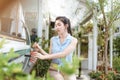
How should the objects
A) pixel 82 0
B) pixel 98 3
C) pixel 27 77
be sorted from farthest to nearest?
pixel 82 0 → pixel 98 3 → pixel 27 77

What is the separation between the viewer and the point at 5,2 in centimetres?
368

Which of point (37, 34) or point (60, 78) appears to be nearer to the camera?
point (60, 78)

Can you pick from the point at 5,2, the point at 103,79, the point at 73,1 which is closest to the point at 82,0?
the point at 73,1

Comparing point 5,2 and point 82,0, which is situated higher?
point 82,0

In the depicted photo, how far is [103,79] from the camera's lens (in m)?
9.69

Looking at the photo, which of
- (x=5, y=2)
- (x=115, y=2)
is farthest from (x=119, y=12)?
(x=5, y=2)

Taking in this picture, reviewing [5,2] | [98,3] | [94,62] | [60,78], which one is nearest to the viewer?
[60,78]

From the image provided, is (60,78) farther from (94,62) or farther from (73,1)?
(73,1)

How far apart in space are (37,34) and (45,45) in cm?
45

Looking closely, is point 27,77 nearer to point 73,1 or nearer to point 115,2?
point 115,2

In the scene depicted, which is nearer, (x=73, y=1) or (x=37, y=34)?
(x=37, y=34)

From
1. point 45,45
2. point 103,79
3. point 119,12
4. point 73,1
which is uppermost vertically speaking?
point 73,1

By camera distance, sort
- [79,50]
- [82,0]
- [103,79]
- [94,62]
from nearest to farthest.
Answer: [103,79] < [94,62] < [82,0] < [79,50]

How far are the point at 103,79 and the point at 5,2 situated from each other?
6473 mm
